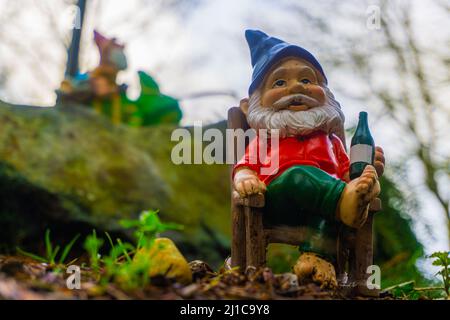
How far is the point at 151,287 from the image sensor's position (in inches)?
55.4

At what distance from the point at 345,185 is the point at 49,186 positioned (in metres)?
2.43

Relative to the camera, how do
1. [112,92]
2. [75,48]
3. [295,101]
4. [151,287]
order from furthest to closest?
[75,48] → [112,92] → [295,101] → [151,287]

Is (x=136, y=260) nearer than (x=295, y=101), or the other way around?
(x=136, y=260)

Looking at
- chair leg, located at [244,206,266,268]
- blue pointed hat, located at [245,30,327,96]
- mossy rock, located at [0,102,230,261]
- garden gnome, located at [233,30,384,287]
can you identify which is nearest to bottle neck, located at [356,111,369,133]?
garden gnome, located at [233,30,384,287]

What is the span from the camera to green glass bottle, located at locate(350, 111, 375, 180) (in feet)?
6.20

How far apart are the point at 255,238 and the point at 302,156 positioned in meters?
0.32

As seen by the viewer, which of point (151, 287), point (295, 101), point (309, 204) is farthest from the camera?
point (295, 101)

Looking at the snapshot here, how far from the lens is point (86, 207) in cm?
381

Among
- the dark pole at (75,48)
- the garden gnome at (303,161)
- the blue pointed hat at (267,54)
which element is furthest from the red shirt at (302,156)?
the dark pole at (75,48)

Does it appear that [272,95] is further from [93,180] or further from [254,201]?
[93,180]

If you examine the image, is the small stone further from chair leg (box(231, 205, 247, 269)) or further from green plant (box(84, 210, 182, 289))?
chair leg (box(231, 205, 247, 269))

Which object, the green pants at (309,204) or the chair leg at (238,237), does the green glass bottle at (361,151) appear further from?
the chair leg at (238,237)

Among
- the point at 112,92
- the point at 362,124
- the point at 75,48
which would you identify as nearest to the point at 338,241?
the point at 362,124
